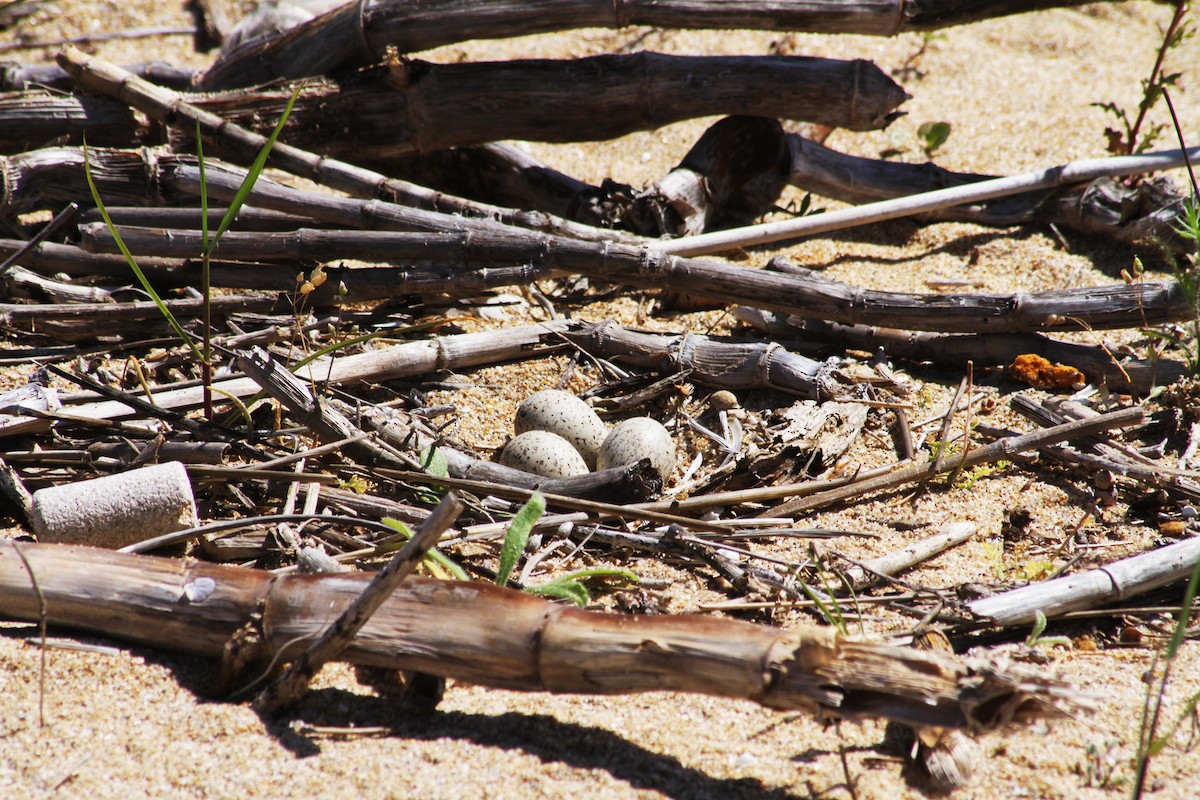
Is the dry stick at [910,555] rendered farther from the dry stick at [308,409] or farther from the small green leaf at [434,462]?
the dry stick at [308,409]

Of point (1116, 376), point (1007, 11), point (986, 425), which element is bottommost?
point (986, 425)

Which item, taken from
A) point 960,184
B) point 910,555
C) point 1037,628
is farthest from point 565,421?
point 960,184

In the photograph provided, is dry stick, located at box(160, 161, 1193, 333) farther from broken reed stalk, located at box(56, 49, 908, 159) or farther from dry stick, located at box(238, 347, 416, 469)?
dry stick, located at box(238, 347, 416, 469)

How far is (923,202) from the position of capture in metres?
4.50

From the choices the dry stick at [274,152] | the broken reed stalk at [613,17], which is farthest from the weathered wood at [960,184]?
the dry stick at [274,152]

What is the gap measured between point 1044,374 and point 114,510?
3.46 meters

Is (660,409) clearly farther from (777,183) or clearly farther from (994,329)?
(777,183)

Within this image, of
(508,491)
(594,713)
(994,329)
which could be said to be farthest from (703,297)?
(594,713)

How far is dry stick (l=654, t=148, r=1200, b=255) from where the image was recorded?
4.29 m

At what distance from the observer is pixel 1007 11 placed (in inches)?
187

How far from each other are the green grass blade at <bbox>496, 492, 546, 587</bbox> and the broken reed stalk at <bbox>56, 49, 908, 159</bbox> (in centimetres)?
282

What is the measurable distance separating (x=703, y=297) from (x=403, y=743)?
2.49 meters

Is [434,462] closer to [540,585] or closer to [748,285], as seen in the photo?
[540,585]

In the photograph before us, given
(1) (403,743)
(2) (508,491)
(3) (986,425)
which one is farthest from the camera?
(3) (986,425)
